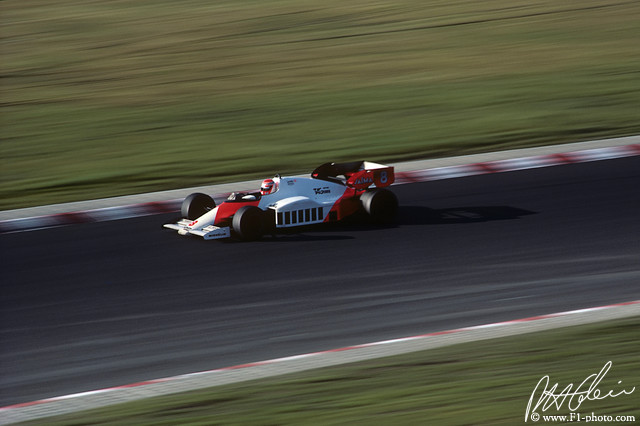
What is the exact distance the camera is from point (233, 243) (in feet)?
37.2

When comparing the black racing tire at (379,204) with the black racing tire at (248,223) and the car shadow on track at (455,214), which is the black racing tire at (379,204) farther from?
the black racing tire at (248,223)

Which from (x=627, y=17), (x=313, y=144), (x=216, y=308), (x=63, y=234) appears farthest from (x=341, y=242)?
(x=627, y=17)

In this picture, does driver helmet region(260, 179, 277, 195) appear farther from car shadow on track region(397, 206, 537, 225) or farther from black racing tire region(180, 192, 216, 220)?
car shadow on track region(397, 206, 537, 225)

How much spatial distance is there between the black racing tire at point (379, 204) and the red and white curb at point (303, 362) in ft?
10.9

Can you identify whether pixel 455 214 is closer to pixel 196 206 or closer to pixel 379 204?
pixel 379 204

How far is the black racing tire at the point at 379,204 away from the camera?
11.6 meters

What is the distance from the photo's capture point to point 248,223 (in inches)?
441

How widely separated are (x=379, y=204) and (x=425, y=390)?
17.3 feet

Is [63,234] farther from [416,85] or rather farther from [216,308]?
[416,85]

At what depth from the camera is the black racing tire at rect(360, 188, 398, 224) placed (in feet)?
38.2

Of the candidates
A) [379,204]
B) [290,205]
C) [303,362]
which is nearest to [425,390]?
[303,362]
